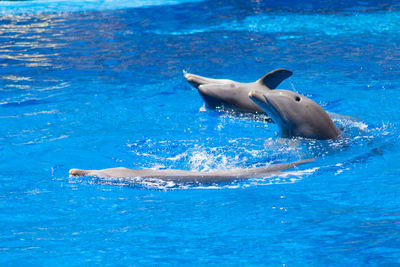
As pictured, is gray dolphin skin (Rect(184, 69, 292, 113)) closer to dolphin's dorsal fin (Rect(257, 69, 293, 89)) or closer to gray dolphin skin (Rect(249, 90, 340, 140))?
dolphin's dorsal fin (Rect(257, 69, 293, 89))

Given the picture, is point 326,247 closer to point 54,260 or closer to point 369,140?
point 54,260

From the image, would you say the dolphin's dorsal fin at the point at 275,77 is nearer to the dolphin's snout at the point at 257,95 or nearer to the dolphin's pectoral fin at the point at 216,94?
the dolphin's pectoral fin at the point at 216,94

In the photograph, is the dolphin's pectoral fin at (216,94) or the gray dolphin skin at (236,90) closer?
the gray dolphin skin at (236,90)

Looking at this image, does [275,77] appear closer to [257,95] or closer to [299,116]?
[257,95]

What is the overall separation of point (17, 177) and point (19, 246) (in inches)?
61.0

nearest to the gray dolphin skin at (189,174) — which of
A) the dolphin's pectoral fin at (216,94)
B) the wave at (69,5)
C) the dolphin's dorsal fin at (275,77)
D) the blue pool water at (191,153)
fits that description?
the blue pool water at (191,153)

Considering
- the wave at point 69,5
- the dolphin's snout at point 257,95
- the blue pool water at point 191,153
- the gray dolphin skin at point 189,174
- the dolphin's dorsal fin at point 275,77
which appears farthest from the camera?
the wave at point 69,5

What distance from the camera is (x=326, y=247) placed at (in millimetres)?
3424

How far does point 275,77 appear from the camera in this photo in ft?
22.9

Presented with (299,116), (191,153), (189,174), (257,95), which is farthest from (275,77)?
(189,174)

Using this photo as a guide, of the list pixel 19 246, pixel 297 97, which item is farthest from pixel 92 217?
pixel 297 97

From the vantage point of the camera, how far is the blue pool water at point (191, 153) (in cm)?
356

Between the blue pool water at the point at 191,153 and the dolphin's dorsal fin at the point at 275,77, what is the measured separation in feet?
2.18

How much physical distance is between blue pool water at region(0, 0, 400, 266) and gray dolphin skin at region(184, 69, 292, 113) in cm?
20
